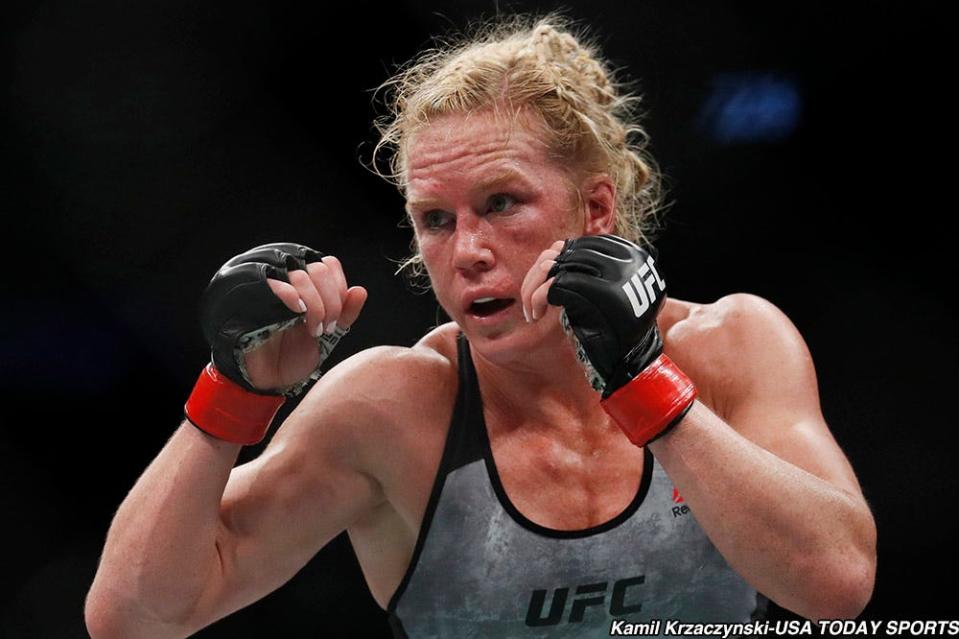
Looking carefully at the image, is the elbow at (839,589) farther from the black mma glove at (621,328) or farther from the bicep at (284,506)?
the bicep at (284,506)

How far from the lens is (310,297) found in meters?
1.52

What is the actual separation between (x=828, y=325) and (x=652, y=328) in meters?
1.47

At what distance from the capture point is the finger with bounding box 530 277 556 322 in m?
1.52

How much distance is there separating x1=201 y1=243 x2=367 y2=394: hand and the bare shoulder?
→ 2.14ft

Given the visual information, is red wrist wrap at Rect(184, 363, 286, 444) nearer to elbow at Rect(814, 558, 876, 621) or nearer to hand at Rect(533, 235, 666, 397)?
hand at Rect(533, 235, 666, 397)

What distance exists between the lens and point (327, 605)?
2781 mm

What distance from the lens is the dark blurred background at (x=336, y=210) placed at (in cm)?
271

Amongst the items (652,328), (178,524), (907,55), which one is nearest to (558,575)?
(652,328)

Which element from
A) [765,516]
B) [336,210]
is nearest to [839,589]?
[765,516]

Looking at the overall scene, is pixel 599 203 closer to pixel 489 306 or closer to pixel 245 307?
pixel 489 306

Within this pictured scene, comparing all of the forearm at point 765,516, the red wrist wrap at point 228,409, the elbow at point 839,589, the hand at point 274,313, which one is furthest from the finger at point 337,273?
the elbow at point 839,589

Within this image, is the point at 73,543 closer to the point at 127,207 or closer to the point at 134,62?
the point at 127,207

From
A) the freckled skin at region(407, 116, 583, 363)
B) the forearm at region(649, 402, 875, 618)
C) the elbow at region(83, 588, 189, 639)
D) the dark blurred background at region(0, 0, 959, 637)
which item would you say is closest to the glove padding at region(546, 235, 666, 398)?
the forearm at region(649, 402, 875, 618)

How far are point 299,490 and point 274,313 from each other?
15.3 inches
